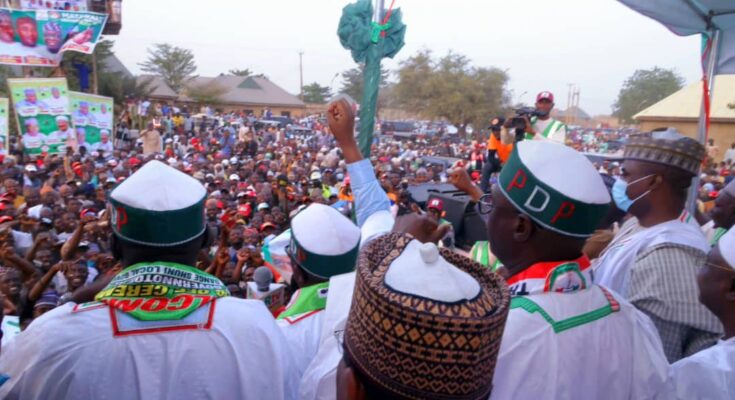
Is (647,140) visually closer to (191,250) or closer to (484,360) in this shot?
(484,360)

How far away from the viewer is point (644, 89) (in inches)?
1868

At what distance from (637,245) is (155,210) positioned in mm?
2004

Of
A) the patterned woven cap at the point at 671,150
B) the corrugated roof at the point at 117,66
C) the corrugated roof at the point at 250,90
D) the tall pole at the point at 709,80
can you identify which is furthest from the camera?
the corrugated roof at the point at 250,90

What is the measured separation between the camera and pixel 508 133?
651 cm

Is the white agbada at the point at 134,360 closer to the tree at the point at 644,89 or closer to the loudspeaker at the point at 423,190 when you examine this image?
the loudspeaker at the point at 423,190

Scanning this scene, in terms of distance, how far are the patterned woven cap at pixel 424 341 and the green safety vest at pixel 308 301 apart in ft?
3.27

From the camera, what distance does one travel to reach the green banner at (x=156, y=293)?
144 centimetres

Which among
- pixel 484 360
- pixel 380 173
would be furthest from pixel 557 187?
pixel 380 173

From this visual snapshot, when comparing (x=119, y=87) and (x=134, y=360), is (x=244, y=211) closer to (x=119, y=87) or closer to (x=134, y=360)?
(x=134, y=360)

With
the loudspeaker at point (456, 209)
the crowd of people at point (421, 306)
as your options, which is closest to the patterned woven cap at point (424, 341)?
the crowd of people at point (421, 306)

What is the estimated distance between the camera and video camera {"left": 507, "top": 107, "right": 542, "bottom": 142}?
4707 millimetres

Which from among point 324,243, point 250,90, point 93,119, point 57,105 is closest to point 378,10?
point 324,243

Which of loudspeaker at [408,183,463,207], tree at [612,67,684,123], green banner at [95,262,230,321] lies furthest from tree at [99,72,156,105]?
tree at [612,67,684,123]

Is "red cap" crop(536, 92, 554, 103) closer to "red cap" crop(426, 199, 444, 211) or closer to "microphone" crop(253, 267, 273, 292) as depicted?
"red cap" crop(426, 199, 444, 211)
